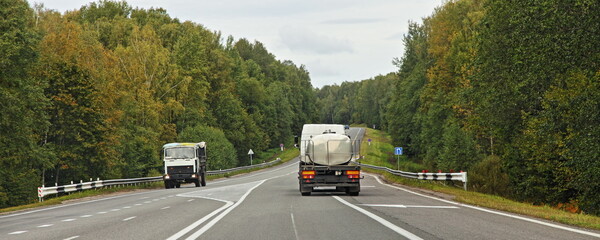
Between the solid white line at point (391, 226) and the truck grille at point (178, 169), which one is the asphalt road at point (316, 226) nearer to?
the solid white line at point (391, 226)

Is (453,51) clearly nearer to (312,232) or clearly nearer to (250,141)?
(312,232)

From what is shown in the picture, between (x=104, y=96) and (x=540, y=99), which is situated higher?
(x=104, y=96)

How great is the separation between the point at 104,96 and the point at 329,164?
30.5 metres

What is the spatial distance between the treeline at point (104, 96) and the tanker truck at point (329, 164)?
18.6 meters

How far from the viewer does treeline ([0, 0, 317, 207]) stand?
3650 centimetres

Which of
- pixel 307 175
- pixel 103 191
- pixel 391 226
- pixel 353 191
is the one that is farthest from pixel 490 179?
pixel 391 226

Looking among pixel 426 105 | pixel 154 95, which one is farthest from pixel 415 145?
pixel 154 95

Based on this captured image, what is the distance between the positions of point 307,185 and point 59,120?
26.9 m

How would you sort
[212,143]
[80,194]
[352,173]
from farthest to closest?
1. [212,143]
2. [80,194]
3. [352,173]

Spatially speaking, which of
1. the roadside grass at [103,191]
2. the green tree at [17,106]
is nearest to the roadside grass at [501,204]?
the roadside grass at [103,191]

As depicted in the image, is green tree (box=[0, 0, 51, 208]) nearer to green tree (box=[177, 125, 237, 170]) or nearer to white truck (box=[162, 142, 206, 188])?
white truck (box=[162, 142, 206, 188])

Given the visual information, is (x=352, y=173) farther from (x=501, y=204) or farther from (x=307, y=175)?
(x=501, y=204)

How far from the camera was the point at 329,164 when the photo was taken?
83.3 ft

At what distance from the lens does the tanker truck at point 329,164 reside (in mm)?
25109
